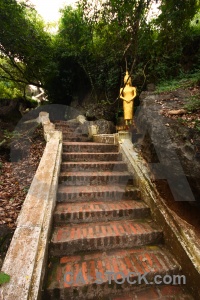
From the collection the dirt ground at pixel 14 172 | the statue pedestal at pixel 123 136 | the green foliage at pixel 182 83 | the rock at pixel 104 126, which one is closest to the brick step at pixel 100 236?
the dirt ground at pixel 14 172

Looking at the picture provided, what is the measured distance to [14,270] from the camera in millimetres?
1815

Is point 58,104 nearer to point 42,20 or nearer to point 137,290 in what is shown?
point 42,20

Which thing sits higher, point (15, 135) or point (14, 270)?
point (15, 135)

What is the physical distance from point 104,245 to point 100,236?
0.51 feet

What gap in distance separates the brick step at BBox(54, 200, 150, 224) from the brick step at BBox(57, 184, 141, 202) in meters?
0.14

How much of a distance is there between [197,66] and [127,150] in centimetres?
443

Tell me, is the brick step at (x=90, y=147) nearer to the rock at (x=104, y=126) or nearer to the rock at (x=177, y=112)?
the rock at (x=177, y=112)

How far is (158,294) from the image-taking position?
86.4 inches

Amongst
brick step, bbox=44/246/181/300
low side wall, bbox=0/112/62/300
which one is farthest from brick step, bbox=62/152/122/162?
brick step, bbox=44/246/181/300

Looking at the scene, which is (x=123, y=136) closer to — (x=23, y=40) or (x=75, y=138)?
(x=75, y=138)

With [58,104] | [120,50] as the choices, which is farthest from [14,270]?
[58,104]

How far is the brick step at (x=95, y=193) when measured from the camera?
3.45 meters

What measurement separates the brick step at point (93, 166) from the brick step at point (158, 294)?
2.57 m

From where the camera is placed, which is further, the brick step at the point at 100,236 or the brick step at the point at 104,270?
the brick step at the point at 100,236
